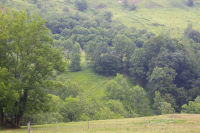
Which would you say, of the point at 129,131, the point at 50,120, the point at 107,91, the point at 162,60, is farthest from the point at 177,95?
the point at 129,131

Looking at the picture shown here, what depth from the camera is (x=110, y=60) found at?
4855 inches

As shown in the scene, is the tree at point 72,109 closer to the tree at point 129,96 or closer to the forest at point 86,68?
the forest at point 86,68

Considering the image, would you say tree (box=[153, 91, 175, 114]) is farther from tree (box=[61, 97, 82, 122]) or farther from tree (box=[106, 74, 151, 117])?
tree (box=[61, 97, 82, 122])

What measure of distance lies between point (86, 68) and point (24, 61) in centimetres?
9091

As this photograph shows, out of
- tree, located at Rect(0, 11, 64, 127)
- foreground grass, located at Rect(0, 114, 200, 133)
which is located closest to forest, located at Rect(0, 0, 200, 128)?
tree, located at Rect(0, 11, 64, 127)

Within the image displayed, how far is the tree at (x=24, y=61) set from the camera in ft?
126

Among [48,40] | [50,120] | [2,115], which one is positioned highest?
[48,40]

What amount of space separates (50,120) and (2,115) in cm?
2371

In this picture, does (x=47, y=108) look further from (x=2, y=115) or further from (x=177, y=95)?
(x=177, y=95)

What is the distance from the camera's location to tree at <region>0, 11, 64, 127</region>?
126 feet

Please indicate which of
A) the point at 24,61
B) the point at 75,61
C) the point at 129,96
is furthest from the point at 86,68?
the point at 24,61

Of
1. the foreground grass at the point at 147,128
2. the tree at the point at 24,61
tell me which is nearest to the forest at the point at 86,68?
the tree at the point at 24,61

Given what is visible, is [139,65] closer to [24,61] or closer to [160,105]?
[160,105]

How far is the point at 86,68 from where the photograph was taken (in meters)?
130
